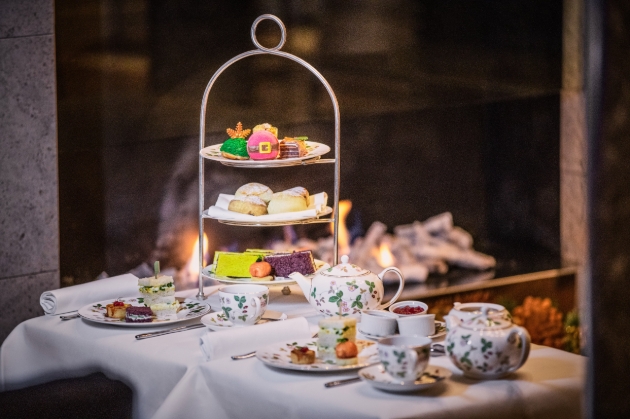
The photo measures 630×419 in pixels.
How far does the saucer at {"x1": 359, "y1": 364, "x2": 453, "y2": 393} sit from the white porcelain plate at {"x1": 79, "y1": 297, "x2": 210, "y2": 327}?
0.59 m

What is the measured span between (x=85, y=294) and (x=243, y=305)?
51 centimetres

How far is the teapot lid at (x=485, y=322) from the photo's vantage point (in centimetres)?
139

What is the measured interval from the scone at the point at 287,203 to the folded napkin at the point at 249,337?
42 centimetres

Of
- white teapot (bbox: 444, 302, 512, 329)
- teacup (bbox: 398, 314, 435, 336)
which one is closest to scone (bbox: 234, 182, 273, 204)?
teacup (bbox: 398, 314, 435, 336)

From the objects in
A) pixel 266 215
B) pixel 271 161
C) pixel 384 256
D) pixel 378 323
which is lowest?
pixel 384 256

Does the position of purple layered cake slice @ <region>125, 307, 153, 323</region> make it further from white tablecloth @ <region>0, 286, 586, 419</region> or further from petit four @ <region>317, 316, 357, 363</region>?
petit four @ <region>317, 316, 357, 363</region>

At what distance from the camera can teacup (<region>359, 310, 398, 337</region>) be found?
164 cm

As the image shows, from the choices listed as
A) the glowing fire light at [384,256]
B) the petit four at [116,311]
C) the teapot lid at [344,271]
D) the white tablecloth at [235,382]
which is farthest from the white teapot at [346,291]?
the glowing fire light at [384,256]

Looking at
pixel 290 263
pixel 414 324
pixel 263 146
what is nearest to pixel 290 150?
pixel 263 146

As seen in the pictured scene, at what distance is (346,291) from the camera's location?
70.7 inches

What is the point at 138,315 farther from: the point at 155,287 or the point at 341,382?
the point at 341,382

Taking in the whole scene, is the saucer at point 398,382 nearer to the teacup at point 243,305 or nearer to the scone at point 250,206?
the teacup at point 243,305

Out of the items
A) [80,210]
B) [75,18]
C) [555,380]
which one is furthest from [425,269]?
[555,380]

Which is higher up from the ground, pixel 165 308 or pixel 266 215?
pixel 266 215
